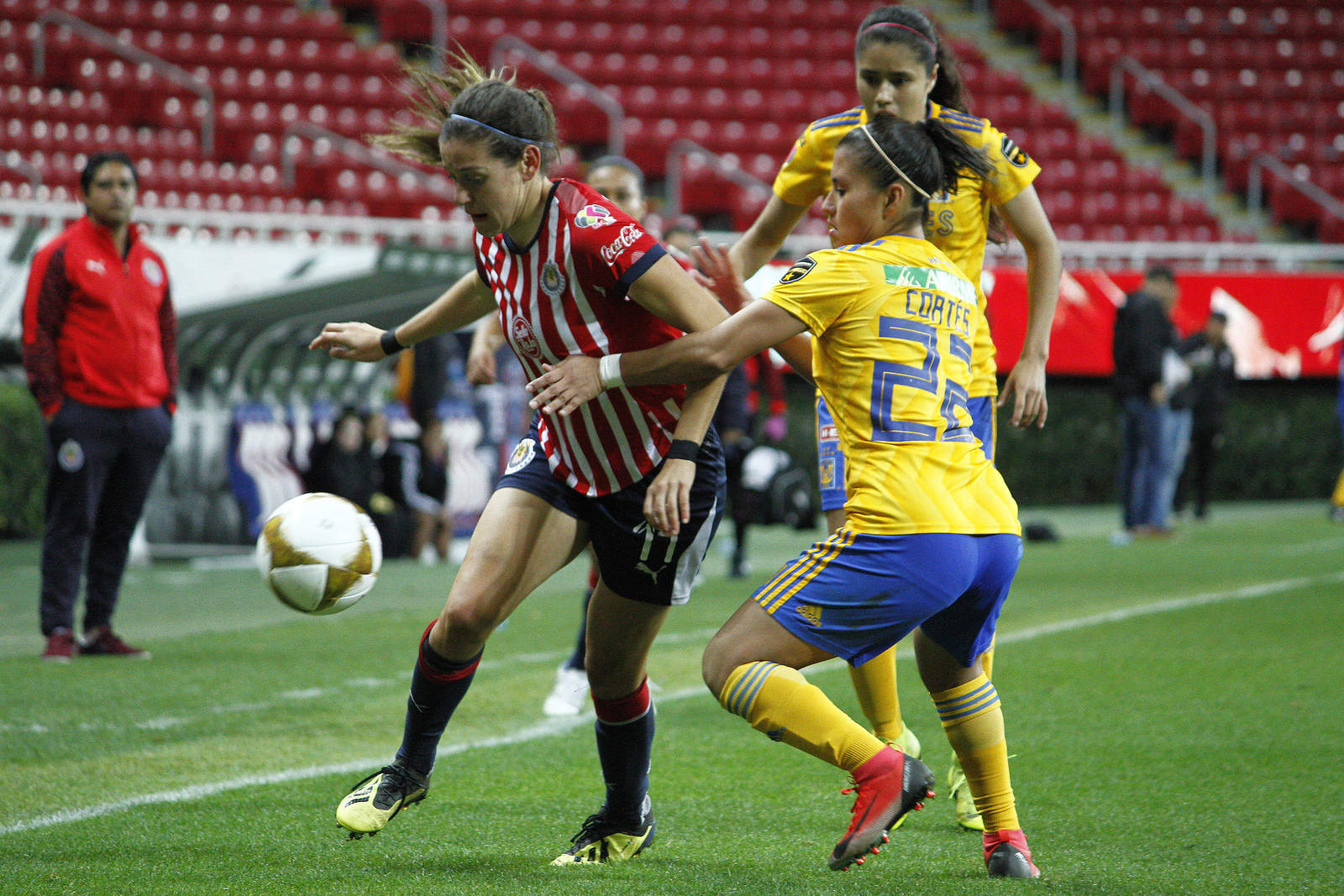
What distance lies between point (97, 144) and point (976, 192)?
600 inches

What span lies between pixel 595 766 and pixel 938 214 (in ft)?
6.74

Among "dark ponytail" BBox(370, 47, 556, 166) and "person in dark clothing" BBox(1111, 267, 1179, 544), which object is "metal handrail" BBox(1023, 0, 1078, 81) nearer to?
"person in dark clothing" BBox(1111, 267, 1179, 544)

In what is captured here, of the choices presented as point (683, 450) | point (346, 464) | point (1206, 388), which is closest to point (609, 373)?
point (683, 450)

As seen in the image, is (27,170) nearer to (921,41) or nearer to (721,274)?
(921,41)

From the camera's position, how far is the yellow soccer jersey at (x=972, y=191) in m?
4.18

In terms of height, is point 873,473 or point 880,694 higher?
point 873,473

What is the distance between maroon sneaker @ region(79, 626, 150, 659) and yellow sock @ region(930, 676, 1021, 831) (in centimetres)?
468

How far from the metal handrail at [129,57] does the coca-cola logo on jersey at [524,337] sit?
14.9 metres

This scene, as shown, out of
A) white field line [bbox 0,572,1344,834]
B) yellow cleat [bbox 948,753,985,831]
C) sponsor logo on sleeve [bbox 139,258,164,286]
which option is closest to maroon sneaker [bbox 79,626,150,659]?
sponsor logo on sleeve [bbox 139,258,164,286]

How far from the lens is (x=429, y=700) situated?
373 cm

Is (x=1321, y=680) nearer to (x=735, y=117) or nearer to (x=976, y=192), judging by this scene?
(x=976, y=192)

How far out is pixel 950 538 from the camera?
10.6 ft

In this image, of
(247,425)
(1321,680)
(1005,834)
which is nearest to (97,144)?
(247,425)

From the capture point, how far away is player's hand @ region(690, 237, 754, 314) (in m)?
3.73
